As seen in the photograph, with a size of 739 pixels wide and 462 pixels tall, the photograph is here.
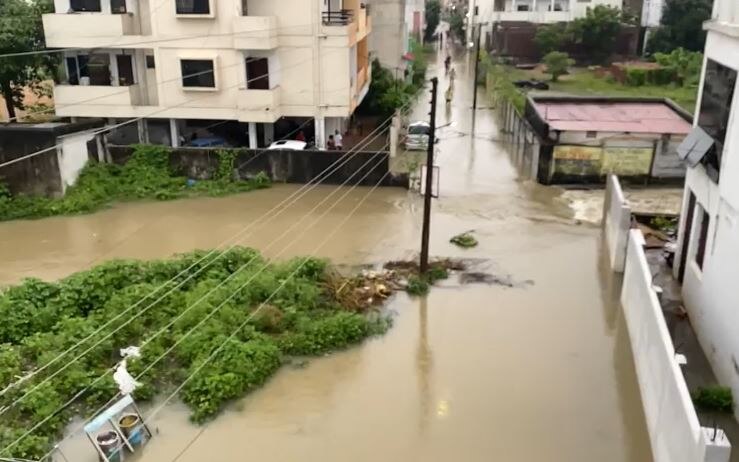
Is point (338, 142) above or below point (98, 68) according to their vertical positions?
below

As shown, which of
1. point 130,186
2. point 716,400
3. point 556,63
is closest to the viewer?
point 716,400

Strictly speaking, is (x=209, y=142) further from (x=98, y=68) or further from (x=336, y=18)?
(x=336, y=18)

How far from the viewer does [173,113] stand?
Result: 2411 centimetres

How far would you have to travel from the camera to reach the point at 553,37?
157 feet

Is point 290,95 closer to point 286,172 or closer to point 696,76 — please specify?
point 286,172

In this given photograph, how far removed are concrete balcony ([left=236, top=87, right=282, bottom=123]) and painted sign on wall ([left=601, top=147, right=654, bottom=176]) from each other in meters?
11.5

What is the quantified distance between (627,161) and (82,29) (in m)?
19.2

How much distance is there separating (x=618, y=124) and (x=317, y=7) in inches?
470

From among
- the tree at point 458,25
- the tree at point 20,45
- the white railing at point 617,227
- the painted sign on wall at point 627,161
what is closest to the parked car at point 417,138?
the painted sign on wall at point 627,161

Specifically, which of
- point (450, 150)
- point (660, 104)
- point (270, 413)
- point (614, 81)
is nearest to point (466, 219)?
point (450, 150)

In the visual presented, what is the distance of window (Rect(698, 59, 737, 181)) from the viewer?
42.0 ft

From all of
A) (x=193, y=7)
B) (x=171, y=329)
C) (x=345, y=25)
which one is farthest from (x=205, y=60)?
(x=171, y=329)

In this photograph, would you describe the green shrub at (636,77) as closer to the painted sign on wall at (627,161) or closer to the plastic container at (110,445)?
the painted sign on wall at (627,161)

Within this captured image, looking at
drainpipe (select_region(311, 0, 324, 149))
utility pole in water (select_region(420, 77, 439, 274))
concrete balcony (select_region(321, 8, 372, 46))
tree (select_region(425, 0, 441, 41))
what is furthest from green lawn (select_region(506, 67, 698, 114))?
tree (select_region(425, 0, 441, 41))
